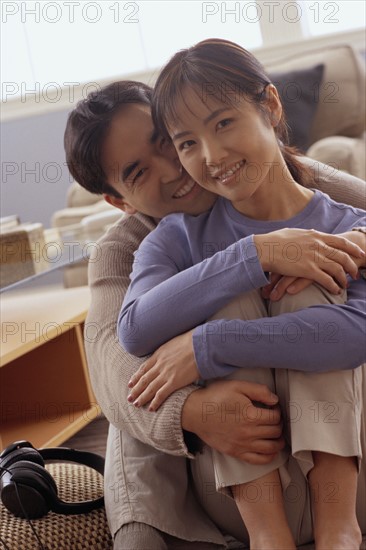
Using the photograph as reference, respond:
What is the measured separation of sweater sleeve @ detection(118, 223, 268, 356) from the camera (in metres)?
1.06

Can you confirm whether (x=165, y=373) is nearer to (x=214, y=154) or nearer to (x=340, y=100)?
(x=214, y=154)

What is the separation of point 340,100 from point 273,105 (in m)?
1.46

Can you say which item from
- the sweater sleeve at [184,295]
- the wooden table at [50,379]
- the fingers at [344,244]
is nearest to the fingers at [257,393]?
the sweater sleeve at [184,295]

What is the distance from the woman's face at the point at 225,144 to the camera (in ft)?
3.86

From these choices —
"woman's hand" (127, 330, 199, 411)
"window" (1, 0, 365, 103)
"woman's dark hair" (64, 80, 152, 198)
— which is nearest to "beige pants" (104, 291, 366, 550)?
"woman's hand" (127, 330, 199, 411)

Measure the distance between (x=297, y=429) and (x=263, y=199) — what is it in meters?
0.38

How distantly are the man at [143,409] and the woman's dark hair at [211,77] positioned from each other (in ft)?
0.41

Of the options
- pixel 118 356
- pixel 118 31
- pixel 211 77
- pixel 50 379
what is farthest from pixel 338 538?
pixel 118 31

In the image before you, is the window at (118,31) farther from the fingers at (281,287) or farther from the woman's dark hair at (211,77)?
the fingers at (281,287)

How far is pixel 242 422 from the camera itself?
1.04 meters

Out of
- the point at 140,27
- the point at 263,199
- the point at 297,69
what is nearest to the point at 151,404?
the point at 263,199

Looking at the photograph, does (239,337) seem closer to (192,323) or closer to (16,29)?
(192,323)

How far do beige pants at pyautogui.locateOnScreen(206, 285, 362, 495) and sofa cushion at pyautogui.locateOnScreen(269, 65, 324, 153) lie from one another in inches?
61.5

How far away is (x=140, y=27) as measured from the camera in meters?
4.16
